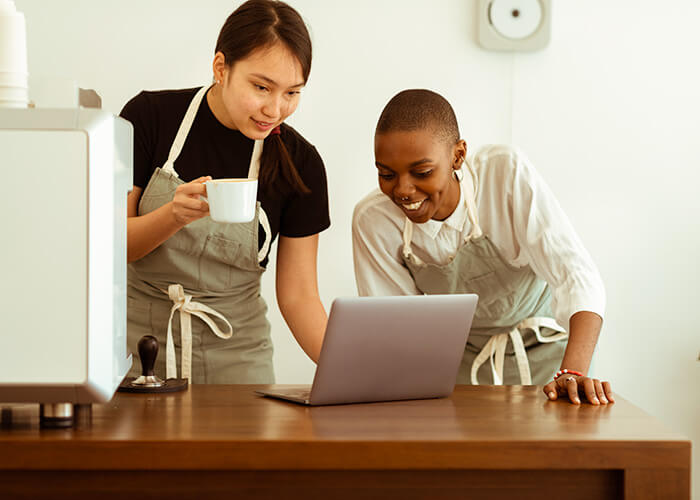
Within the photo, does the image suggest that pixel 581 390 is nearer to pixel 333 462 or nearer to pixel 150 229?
pixel 333 462

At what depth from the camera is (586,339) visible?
1.43 meters

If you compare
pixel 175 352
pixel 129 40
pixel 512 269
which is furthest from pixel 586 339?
pixel 129 40

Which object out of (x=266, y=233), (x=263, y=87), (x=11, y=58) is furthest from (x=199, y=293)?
(x=11, y=58)

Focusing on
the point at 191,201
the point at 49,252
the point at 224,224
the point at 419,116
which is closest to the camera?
the point at 49,252

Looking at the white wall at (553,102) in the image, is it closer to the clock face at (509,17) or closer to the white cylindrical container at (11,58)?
the clock face at (509,17)

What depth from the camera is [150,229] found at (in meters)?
1.47

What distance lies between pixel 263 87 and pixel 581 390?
81 centimetres

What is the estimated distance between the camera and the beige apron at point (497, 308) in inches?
71.6

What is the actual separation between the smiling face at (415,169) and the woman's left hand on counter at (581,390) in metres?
0.56

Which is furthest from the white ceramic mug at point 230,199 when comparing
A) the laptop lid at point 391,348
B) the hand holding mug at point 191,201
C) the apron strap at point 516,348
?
the apron strap at point 516,348

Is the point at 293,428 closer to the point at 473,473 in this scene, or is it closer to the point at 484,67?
the point at 473,473

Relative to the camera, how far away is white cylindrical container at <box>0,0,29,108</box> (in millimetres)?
924

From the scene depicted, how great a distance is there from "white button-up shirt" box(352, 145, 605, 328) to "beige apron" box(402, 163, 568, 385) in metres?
0.02

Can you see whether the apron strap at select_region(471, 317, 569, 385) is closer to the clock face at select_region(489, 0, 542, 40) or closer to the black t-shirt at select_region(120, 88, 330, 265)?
the black t-shirt at select_region(120, 88, 330, 265)
